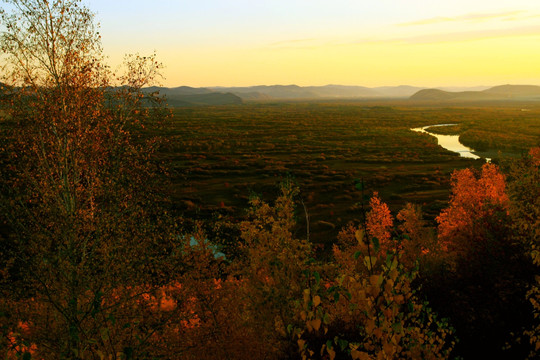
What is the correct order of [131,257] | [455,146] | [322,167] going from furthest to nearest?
1. [455,146]
2. [322,167]
3. [131,257]

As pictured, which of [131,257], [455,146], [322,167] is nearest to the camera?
[131,257]

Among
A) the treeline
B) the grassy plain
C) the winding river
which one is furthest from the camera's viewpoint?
the winding river

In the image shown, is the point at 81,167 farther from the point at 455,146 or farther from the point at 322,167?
the point at 455,146

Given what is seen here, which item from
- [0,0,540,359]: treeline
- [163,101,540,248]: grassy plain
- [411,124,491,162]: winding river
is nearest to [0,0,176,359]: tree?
[0,0,540,359]: treeline

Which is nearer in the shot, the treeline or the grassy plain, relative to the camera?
the treeline

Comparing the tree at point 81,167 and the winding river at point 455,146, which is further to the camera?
the winding river at point 455,146

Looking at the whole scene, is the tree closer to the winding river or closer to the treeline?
the treeline

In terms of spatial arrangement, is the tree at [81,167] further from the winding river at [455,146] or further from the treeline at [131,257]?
the winding river at [455,146]

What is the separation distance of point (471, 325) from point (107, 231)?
19216 millimetres

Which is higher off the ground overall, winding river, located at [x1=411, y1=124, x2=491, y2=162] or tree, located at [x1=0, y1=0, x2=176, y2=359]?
tree, located at [x1=0, y1=0, x2=176, y2=359]

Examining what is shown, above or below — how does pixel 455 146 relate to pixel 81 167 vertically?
below

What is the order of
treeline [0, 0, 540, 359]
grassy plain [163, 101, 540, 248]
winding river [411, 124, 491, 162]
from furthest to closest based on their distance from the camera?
winding river [411, 124, 491, 162], grassy plain [163, 101, 540, 248], treeline [0, 0, 540, 359]

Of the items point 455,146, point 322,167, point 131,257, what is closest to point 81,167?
point 131,257

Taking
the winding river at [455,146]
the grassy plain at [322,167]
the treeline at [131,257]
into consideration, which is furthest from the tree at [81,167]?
the winding river at [455,146]
